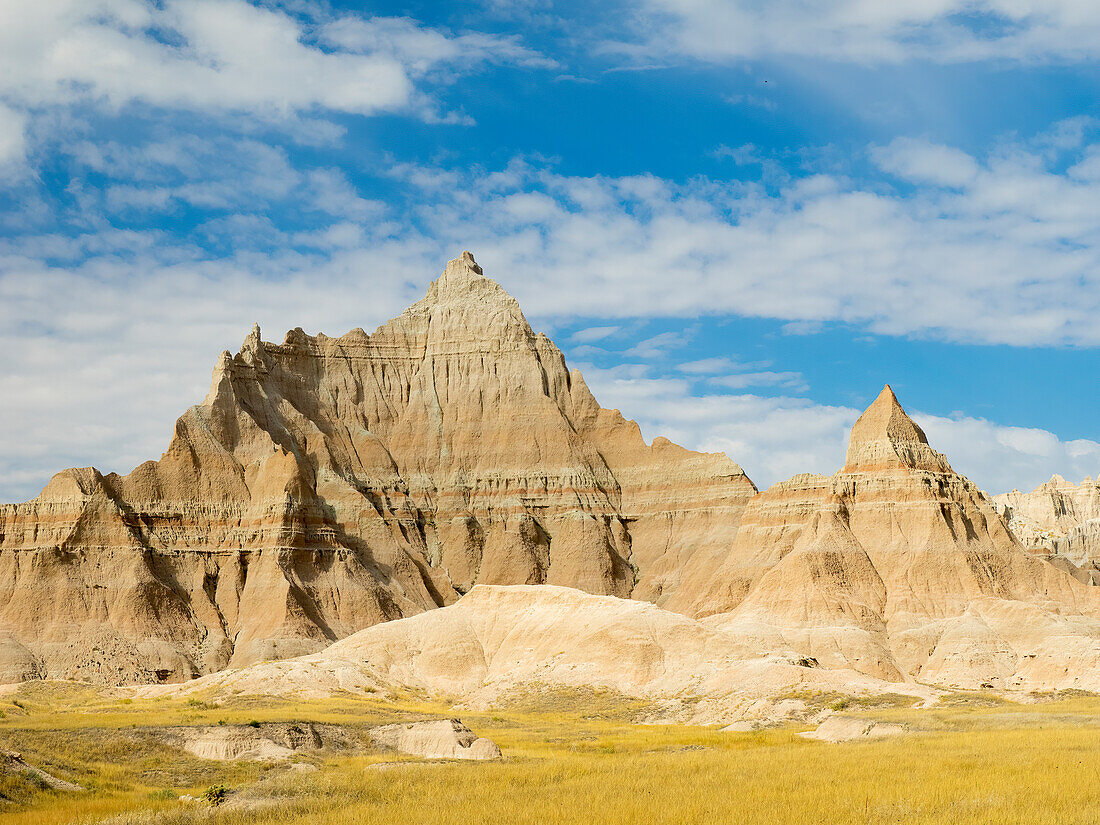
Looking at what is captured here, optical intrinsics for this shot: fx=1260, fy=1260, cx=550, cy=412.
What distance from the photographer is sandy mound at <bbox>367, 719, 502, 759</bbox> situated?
1548 inches

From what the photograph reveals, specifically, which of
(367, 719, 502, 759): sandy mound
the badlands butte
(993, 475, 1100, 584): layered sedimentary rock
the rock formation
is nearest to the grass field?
(367, 719, 502, 759): sandy mound

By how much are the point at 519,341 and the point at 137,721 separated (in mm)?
97131

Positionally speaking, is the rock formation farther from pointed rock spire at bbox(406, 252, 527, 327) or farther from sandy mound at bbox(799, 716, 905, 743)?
pointed rock spire at bbox(406, 252, 527, 327)

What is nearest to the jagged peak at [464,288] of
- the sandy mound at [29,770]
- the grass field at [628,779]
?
the grass field at [628,779]

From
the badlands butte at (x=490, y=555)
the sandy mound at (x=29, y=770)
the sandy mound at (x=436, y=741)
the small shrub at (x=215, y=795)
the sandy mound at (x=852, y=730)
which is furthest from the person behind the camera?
the badlands butte at (x=490, y=555)

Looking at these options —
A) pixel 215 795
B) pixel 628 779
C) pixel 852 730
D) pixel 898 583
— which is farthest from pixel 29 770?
pixel 898 583

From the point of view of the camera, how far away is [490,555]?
125562mm

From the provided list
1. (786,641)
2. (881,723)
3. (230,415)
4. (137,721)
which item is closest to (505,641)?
(786,641)

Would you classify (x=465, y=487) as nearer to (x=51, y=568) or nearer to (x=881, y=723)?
(x=51, y=568)

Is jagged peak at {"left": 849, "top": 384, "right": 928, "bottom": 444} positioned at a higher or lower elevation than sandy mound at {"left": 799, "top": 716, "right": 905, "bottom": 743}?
higher

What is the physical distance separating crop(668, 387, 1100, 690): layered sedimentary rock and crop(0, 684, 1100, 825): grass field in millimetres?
34092

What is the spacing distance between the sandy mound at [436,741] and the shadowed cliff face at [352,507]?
2253 inches

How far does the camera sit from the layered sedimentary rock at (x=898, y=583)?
80812 mm

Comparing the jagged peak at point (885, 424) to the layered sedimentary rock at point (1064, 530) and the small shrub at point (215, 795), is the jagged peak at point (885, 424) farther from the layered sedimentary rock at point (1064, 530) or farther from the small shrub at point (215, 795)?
the small shrub at point (215, 795)
